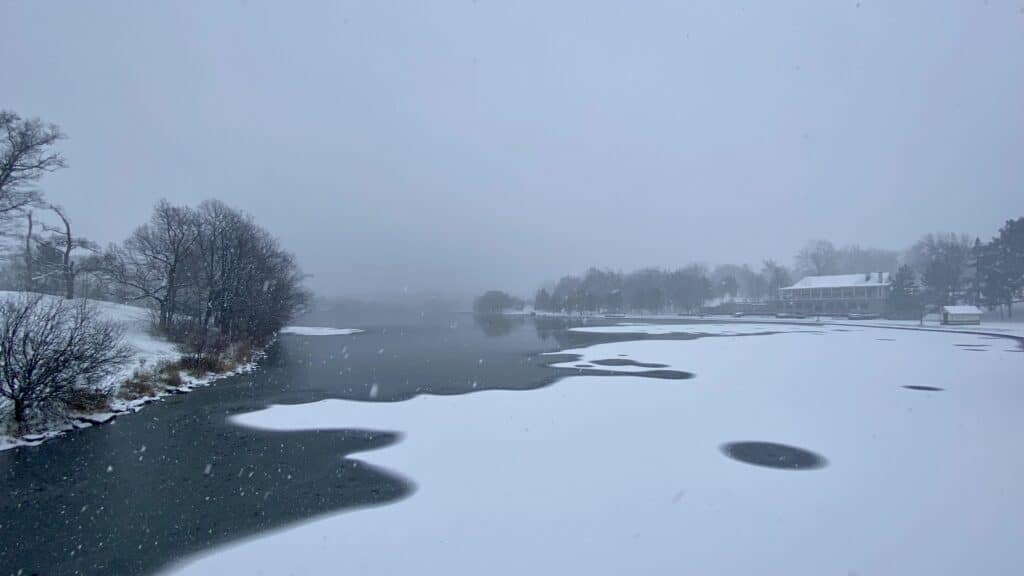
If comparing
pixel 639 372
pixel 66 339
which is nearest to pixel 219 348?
pixel 66 339

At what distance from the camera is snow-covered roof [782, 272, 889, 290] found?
89.8 m

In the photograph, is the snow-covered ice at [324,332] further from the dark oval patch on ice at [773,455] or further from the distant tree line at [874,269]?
the distant tree line at [874,269]

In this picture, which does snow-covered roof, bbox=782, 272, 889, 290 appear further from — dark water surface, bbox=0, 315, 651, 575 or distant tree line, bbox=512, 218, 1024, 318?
dark water surface, bbox=0, 315, 651, 575

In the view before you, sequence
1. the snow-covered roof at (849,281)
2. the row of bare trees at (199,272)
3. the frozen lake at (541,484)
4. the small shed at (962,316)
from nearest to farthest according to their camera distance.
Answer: the frozen lake at (541,484) → the row of bare trees at (199,272) → the small shed at (962,316) → the snow-covered roof at (849,281)

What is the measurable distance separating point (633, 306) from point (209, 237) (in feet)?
307

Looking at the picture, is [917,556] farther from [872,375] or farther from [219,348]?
[219,348]

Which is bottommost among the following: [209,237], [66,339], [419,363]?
[419,363]

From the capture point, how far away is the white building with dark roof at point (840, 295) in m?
88.6

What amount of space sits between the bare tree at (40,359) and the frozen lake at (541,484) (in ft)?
5.07

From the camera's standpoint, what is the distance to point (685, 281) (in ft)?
366

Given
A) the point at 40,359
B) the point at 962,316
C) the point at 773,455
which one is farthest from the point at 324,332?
the point at 962,316

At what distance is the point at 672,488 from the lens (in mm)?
8625

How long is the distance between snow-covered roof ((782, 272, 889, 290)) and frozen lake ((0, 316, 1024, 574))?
88.0 m

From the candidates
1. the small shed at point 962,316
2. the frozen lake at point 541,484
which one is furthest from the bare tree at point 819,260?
the frozen lake at point 541,484
